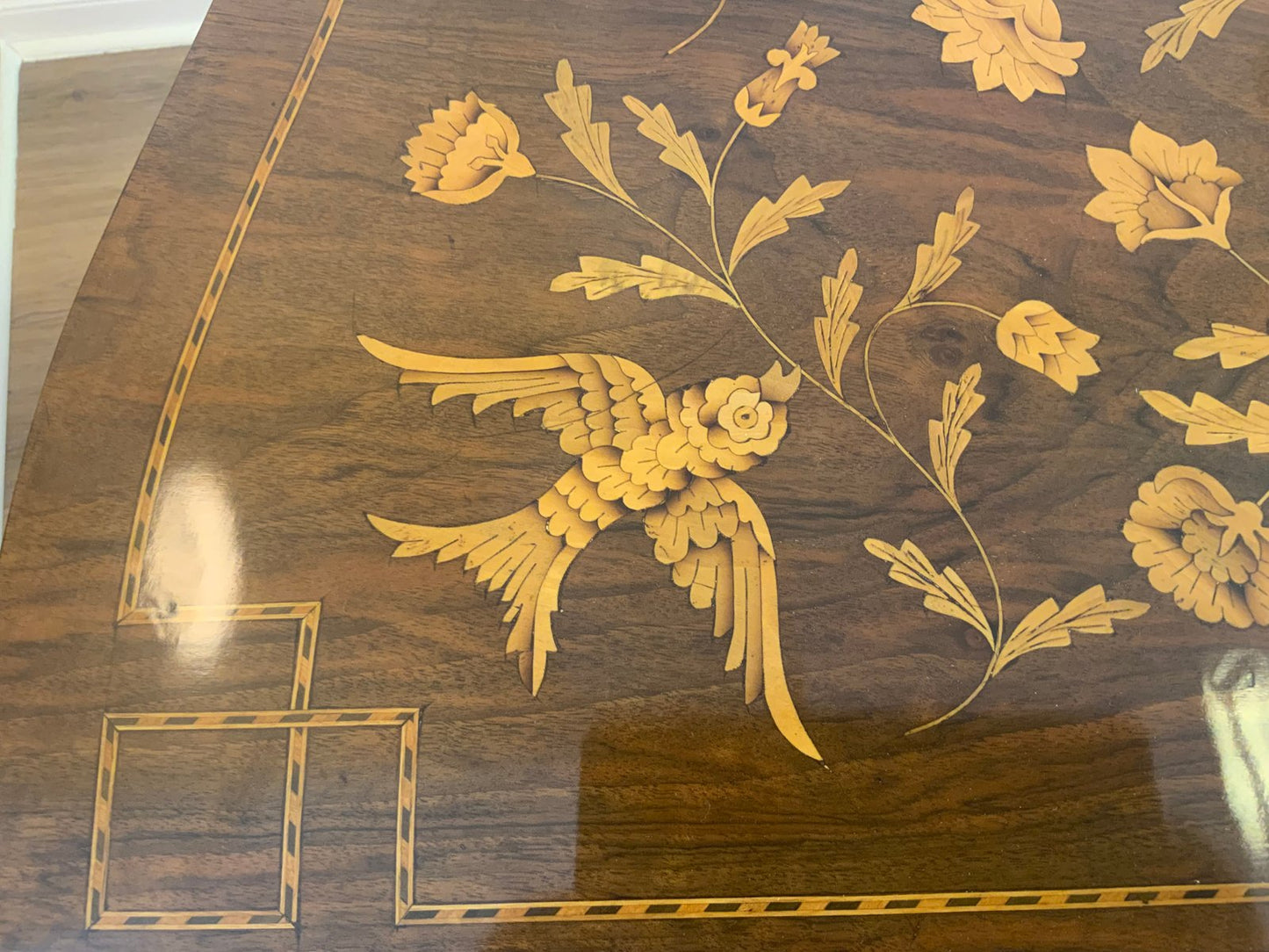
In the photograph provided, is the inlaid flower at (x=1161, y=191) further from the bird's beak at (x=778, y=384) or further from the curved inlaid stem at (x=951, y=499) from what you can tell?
the bird's beak at (x=778, y=384)

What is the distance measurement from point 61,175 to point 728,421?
1488mm

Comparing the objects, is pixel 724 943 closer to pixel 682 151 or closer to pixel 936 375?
pixel 936 375

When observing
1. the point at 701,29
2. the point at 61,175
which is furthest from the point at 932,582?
the point at 61,175

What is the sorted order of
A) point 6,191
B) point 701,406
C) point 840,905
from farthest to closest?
1. point 6,191
2. point 701,406
3. point 840,905

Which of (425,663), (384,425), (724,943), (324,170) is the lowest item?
(724,943)

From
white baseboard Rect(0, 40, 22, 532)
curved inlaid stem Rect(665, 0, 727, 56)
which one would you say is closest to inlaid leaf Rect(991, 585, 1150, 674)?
curved inlaid stem Rect(665, 0, 727, 56)

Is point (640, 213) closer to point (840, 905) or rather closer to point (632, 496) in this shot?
point (632, 496)

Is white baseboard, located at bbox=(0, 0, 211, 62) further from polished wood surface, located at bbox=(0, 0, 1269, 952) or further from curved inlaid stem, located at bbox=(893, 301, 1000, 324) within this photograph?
curved inlaid stem, located at bbox=(893, 301, 1000, 324)

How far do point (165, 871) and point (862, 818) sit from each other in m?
0.50

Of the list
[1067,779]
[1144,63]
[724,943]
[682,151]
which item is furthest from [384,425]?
[1144,63]

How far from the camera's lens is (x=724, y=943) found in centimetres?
61

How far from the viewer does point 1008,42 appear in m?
0.81

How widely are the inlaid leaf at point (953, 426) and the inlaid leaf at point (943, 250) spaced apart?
0.08m

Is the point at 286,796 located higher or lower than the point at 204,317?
lower
